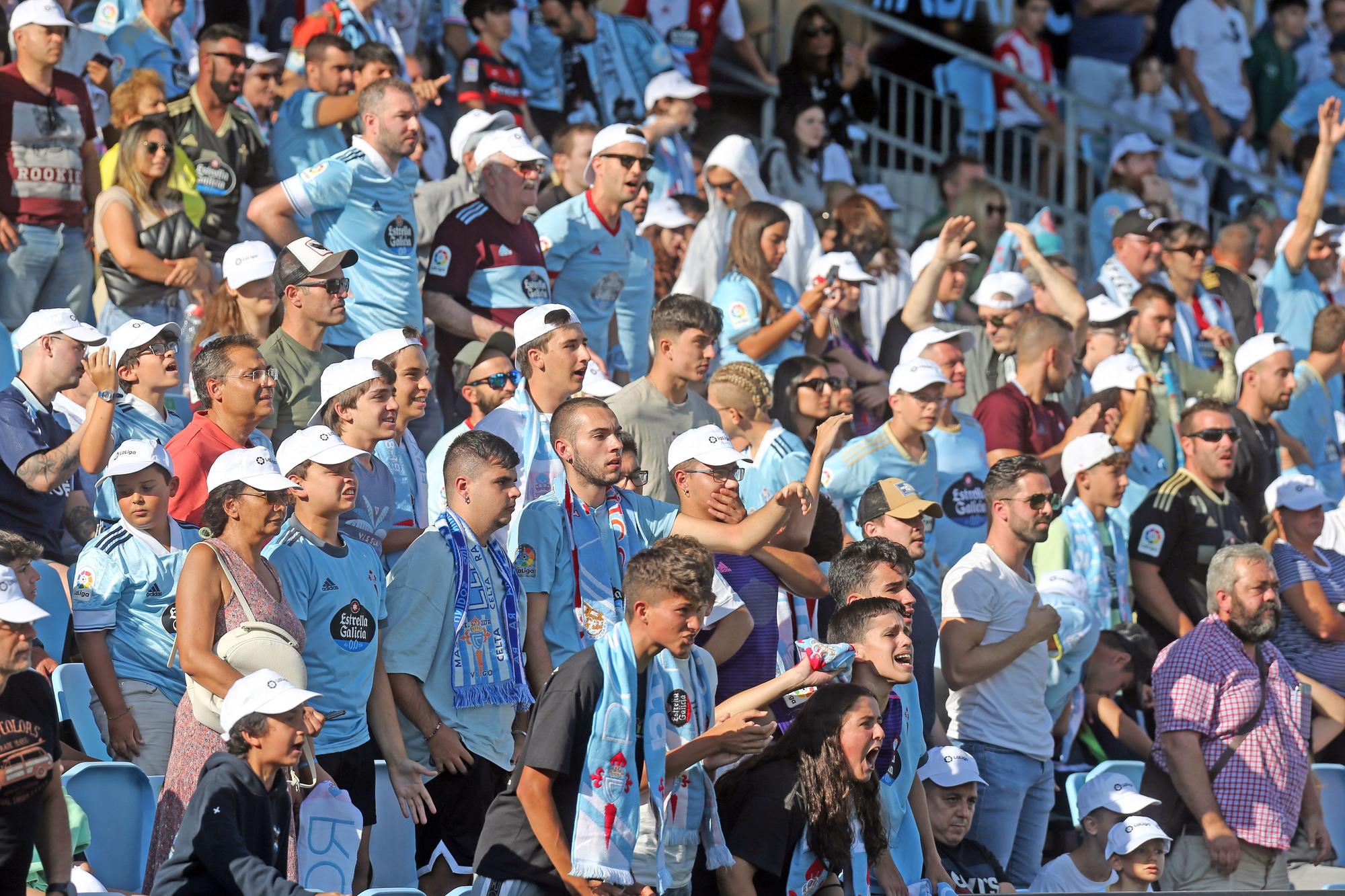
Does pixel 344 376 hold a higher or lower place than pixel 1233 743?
higher

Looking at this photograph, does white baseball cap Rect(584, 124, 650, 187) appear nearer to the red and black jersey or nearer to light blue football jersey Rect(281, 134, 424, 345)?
light blue football jersey Rect(281, 134, 424, 345)

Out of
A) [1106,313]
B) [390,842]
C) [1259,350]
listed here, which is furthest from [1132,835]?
[1106,313]

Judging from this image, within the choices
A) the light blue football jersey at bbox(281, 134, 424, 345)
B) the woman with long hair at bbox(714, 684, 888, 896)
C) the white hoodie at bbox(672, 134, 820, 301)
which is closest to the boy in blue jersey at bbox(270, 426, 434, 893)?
the woman with long hair at bbox(714, 684, 888, 896)

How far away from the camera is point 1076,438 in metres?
8.81

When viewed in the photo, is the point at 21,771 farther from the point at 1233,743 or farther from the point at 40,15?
the point at 40,15

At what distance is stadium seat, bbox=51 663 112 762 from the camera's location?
6395mm

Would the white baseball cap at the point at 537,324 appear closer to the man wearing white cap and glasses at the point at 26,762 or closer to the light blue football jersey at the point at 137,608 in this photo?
the light blue football jersey at the point at 137,608

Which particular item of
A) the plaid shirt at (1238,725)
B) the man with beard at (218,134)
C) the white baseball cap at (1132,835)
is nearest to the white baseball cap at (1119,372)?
the plaid shirt at (1238,725)

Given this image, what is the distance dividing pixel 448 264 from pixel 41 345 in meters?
1.99

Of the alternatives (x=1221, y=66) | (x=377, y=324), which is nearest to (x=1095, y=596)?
(x=377, y=324)

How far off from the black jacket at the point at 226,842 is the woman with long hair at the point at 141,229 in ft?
13.0

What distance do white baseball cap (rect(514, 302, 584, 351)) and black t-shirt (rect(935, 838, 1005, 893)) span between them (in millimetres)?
2329

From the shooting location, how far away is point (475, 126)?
32.4 feet

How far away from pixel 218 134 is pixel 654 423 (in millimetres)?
2915
